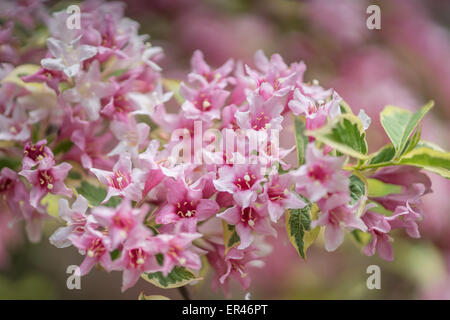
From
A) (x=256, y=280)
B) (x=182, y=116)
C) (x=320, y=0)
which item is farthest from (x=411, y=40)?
(x=182, y=116)

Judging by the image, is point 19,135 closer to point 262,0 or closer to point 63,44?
point 63,44

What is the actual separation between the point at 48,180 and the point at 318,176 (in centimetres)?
39

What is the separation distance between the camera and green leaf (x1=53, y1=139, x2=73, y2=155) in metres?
0.78

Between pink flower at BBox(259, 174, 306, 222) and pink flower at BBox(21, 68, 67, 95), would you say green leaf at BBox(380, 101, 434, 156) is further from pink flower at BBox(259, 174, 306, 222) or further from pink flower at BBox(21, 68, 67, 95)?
pink flower at BBox(21, 68, 67, 95)

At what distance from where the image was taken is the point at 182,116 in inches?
29.5

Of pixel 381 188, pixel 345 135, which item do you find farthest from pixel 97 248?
pixel 381 188

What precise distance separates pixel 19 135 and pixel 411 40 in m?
1.50

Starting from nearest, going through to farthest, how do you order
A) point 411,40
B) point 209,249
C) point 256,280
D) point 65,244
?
point 65,244 → point 209,249 → point 256,280 → point 411,40

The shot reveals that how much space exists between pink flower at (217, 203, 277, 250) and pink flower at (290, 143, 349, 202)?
0.27 feet

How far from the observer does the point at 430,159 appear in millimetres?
607

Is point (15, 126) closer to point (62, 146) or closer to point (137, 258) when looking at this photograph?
point (62, 146)

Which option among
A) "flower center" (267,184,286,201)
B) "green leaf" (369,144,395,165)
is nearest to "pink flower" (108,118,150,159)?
"flower center" (267,184,286,201)
